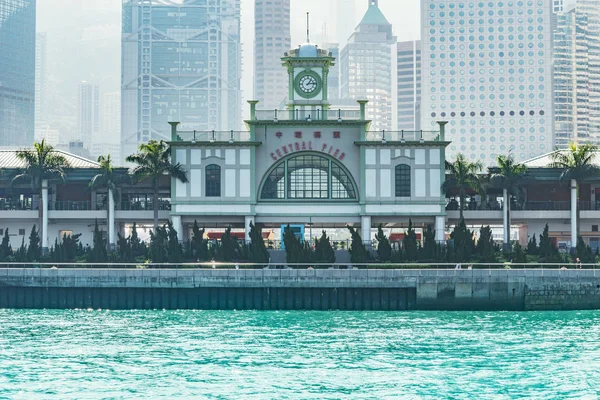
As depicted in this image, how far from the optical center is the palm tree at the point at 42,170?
323 feet

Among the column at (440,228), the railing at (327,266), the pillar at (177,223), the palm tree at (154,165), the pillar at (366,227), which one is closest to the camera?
the railing at (327,266)

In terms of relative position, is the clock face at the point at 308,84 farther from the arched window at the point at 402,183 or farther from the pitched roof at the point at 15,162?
the pitched roof at the point at 15,162

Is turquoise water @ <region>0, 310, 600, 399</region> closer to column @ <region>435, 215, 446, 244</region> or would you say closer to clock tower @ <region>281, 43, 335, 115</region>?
column @ <region>435, 215, 446, 244</region>

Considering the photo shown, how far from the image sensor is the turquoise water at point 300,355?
48.3 metres

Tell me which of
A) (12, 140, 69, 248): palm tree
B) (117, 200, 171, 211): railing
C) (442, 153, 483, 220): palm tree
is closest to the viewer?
(442, 153, 483, 220): palm tree

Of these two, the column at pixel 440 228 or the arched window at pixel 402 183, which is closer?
the column at pixel 440 228

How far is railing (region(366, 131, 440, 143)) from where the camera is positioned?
9644 cm

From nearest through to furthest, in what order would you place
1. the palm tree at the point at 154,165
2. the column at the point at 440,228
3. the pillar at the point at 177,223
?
the column at the point at 440,228 < the palm tree at the point at 154,165 < the pillar at the point at 177,223

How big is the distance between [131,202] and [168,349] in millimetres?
48515

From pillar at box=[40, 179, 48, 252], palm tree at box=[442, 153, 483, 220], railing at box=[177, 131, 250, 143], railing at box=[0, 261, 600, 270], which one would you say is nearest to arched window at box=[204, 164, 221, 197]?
railing at box=[177, 131, 250, 143]

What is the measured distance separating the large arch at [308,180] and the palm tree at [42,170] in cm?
2058

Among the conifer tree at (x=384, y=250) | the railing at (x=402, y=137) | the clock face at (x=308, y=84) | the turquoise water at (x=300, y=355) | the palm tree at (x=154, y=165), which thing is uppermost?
the clock face at (x=308, y=84)

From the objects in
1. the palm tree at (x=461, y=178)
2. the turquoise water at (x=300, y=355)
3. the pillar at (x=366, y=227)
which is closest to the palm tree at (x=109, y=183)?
the pillar at (x=366, y=227)

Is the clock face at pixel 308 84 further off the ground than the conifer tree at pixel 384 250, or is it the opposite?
the clock face at pixel 308 84
